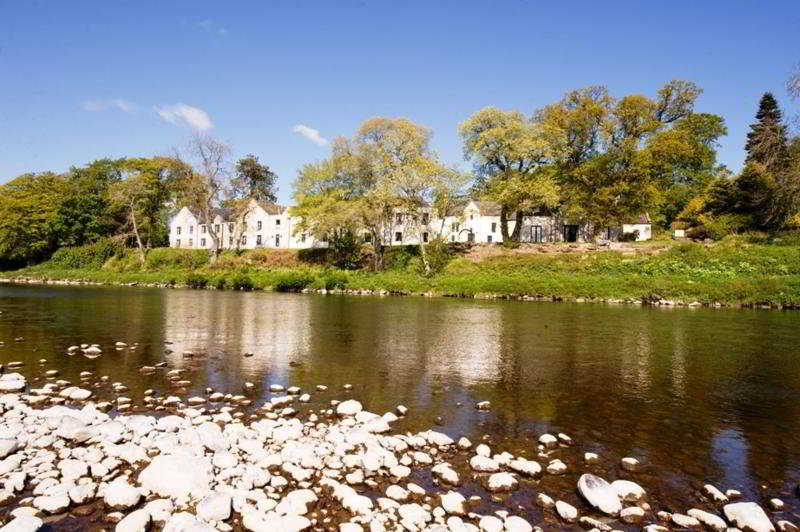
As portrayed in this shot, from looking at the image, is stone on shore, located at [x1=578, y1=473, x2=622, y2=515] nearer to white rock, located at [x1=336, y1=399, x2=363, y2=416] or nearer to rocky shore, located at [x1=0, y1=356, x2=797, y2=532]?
rocky shore, located at [x1=0, y1=356, x2=797, y2=532]

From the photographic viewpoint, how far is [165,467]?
778 centimetres

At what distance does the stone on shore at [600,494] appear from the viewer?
7323 millimetres

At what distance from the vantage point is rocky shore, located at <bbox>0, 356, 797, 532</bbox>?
687 cm

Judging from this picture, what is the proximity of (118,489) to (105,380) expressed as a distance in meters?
8.29

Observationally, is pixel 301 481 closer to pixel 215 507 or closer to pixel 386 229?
pixel 215 507

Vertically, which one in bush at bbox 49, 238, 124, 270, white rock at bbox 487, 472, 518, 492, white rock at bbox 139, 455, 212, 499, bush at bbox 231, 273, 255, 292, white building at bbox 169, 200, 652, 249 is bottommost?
white rock at bbox 487, 472, 518, 492

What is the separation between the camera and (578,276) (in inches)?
2046

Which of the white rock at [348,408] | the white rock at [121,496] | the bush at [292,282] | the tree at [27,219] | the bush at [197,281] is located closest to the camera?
the white rock at [121,496]

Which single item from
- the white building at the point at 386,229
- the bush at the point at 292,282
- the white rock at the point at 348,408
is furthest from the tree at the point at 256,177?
the white rock at the point at 348,408

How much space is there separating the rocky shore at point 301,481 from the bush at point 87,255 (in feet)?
264

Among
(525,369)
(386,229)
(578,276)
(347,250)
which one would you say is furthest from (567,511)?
(386,229)

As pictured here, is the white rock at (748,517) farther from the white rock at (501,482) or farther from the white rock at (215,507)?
the white rock at (215,507)

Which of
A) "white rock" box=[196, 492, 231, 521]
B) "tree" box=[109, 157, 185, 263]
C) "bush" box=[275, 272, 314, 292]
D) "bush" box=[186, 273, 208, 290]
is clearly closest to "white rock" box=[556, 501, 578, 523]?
"white rock" box=[196, 492, 231, 521]

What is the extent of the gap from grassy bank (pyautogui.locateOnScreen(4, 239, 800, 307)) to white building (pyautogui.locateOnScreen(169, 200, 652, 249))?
47.2 feet
